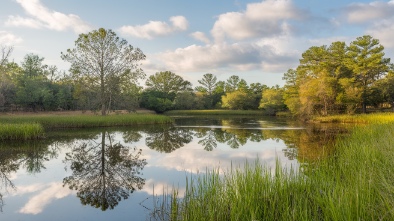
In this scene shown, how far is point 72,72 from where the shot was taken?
35.0 meters

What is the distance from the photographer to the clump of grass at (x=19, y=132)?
18.4 meters

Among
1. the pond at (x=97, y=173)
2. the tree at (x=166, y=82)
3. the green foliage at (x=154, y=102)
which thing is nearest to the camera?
the pond at (x=97, y=173)

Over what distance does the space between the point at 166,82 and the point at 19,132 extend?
237 ft

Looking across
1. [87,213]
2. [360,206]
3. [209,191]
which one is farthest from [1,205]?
[360,206]

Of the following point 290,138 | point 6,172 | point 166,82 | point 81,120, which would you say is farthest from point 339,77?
point 166,82

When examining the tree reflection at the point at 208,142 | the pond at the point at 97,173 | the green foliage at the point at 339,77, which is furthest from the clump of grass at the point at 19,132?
the green foliage at the point at 339,77

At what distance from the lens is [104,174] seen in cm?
1072

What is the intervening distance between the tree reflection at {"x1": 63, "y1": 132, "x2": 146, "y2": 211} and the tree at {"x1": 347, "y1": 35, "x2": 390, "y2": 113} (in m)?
37.7

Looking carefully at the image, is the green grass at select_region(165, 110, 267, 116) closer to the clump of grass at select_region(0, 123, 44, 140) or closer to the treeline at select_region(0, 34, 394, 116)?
the treeline at select_region(0, 34, 394, 116)

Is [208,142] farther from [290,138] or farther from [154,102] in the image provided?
[154,102]

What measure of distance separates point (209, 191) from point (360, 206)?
A: 2.51 meters

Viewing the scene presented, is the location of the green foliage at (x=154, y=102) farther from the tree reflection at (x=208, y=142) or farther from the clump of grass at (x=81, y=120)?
the tree reflection at (x=208, y=142)

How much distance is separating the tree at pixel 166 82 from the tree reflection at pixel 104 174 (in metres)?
72.5

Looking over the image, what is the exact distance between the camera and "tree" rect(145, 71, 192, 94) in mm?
89250
